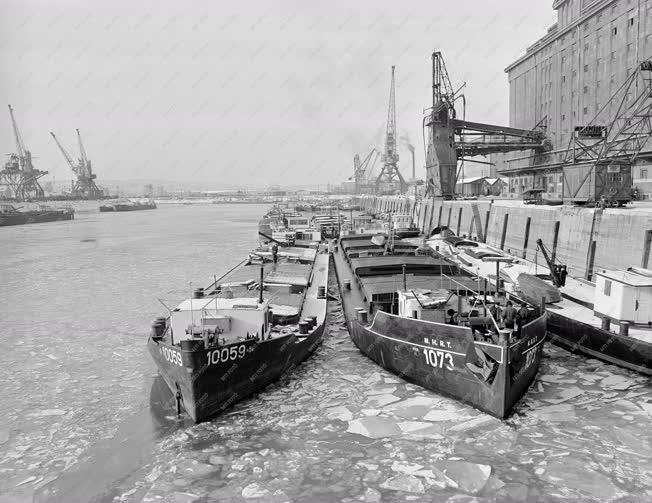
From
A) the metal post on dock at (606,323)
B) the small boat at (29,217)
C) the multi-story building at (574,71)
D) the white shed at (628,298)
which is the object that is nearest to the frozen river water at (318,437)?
the metal post on dock at (606,323)

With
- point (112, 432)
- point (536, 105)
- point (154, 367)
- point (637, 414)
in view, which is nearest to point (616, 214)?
point (637, 414)

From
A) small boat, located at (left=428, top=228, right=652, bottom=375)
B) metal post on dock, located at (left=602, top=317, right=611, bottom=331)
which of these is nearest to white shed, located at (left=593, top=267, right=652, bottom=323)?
small boat, located at (left=428, top=228, right=652, bottom=375)

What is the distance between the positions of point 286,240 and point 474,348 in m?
37.9

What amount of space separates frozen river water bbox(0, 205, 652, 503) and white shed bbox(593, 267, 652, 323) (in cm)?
196

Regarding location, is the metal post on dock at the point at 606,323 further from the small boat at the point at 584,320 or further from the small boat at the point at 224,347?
the small boat at the point at 224,347

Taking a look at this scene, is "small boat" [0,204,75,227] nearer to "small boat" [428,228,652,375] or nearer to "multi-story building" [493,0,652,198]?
"multi-story building" [493,0,652,198]

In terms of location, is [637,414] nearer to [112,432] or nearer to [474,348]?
[474,348]

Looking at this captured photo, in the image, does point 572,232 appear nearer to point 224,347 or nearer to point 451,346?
point 451,346

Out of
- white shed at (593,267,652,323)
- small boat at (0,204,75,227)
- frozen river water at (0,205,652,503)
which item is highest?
white shed at (593,267,652,323)

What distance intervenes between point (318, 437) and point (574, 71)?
68.5 meters

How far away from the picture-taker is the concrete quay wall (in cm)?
2669

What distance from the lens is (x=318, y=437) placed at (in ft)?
44.0

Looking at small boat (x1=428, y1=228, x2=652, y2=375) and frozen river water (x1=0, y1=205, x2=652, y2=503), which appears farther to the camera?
small boat (x1=428, y1=228, x2=652, y2=375)

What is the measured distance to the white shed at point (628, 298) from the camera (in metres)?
17.9
